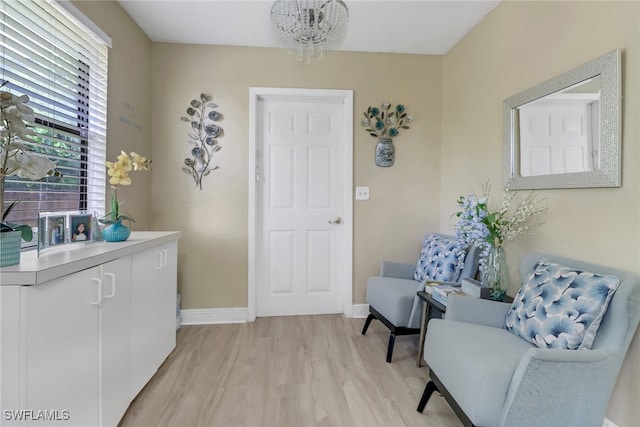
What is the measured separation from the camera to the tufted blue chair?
2078 millimetres

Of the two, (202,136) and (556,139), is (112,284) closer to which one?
(202,136)

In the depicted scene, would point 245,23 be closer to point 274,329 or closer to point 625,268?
point 274,329

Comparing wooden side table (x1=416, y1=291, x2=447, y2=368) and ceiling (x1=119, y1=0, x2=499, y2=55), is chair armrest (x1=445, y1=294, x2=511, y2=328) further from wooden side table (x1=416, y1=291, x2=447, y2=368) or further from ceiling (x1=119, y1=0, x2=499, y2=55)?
ceiling (x1=119, y1=0, x2=499, y2=55)

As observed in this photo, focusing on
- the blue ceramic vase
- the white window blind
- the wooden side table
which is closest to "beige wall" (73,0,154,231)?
the white window blind

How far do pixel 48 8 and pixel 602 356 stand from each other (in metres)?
2.90

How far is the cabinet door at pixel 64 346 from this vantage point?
91 cm

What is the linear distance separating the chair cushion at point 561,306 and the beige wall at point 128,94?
2523mm

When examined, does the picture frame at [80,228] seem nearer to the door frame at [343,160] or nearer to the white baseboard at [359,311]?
the door frame at [343,160]

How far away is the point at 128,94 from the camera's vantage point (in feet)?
7.40

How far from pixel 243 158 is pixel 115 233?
1.34 metres

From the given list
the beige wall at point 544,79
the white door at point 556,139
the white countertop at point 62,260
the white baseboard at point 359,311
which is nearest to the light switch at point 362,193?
the beige wall at point 544,79

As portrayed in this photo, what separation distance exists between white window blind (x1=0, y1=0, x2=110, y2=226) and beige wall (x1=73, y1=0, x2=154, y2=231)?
0.30ft

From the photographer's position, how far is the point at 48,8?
4.95 feet

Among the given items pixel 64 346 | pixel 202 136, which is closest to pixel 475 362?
pixel 64 346
